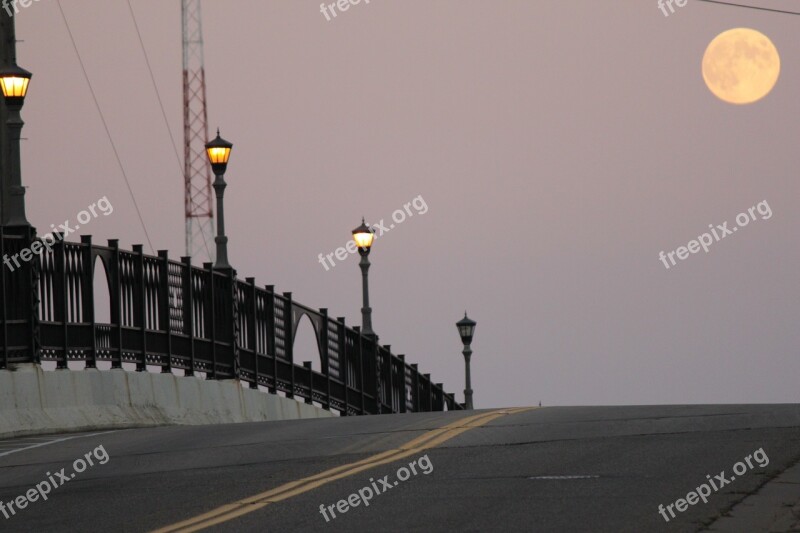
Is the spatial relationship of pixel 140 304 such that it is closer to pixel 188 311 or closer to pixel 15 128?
pixel 188 311

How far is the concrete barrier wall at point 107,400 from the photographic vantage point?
68.8ft

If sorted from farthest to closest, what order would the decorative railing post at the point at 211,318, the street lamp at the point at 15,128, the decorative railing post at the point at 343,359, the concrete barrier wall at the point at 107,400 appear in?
the decorative railing post at the point at 343,359 < the decorative railing post at the point at 211,318 < the street lamp at the point at 15,128 < the concrete barrier wall at the point at 107,400

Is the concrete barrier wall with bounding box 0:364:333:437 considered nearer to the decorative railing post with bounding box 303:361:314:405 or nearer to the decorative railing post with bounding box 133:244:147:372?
the decorative railing post with bounding box 133:244:147:372

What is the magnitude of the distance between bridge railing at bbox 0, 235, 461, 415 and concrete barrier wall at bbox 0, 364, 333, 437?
0.33 meters

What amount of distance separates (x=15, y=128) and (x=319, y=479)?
1124 cm

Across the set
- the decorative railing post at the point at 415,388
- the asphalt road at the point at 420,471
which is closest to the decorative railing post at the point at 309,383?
the decorative railing post at the point at 415,388

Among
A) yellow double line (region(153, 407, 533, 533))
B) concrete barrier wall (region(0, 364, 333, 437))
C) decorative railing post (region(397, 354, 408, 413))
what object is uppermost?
decorative railing post (region(397, 354, 408, 413))

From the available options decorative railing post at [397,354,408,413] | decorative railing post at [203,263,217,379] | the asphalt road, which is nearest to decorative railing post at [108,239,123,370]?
decorative railing post at [203,263,217,379]

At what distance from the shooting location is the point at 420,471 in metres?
13.3

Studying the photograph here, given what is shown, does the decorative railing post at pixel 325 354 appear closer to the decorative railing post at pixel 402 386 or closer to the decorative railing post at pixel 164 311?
the decorative railing post at pixel 402 386

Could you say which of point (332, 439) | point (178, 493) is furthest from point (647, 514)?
Result: point (332, 439)

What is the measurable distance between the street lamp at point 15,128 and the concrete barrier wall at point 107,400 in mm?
2440

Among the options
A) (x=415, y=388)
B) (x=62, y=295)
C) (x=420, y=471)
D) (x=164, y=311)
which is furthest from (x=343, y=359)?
(x=420, y=471)

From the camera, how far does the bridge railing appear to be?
73.4ft
